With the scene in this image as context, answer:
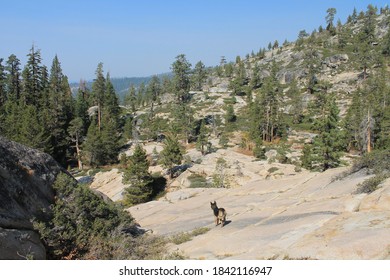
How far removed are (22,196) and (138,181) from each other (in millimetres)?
27349

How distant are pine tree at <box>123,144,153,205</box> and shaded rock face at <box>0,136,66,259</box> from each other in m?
23.5

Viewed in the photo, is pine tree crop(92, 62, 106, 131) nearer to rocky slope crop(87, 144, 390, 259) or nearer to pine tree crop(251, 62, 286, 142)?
pine tree crop(251, 62, 286, 142)

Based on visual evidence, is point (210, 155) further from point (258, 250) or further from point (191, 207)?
point (258, 250)

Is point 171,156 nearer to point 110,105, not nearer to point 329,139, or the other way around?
point 329,139

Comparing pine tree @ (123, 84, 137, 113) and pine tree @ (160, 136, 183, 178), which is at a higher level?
pine tree @ (123, 84, 137, 113)

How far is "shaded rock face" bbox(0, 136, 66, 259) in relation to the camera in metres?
10.1


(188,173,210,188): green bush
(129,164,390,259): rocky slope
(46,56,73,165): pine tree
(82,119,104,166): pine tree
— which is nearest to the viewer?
(129,164,390,259): rocky slope

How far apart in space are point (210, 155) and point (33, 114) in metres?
28.7

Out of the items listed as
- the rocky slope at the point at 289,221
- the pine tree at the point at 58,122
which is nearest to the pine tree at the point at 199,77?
the pine tree at the point at 58,122

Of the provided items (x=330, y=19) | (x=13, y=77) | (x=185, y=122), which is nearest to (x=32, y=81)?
(x=13, y=77)

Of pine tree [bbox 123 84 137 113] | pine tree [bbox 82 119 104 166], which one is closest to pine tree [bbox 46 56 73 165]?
pine tree [bbox 82 119 104 166]

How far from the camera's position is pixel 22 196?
11953 millimetres

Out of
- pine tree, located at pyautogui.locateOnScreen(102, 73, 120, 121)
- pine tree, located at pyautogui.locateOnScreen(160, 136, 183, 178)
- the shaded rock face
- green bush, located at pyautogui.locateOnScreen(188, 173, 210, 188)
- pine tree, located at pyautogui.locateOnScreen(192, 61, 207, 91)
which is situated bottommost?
green bush, located at pyautogui.locateOnScreen(188, 173, 210, 188)

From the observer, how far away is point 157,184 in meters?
44.8
